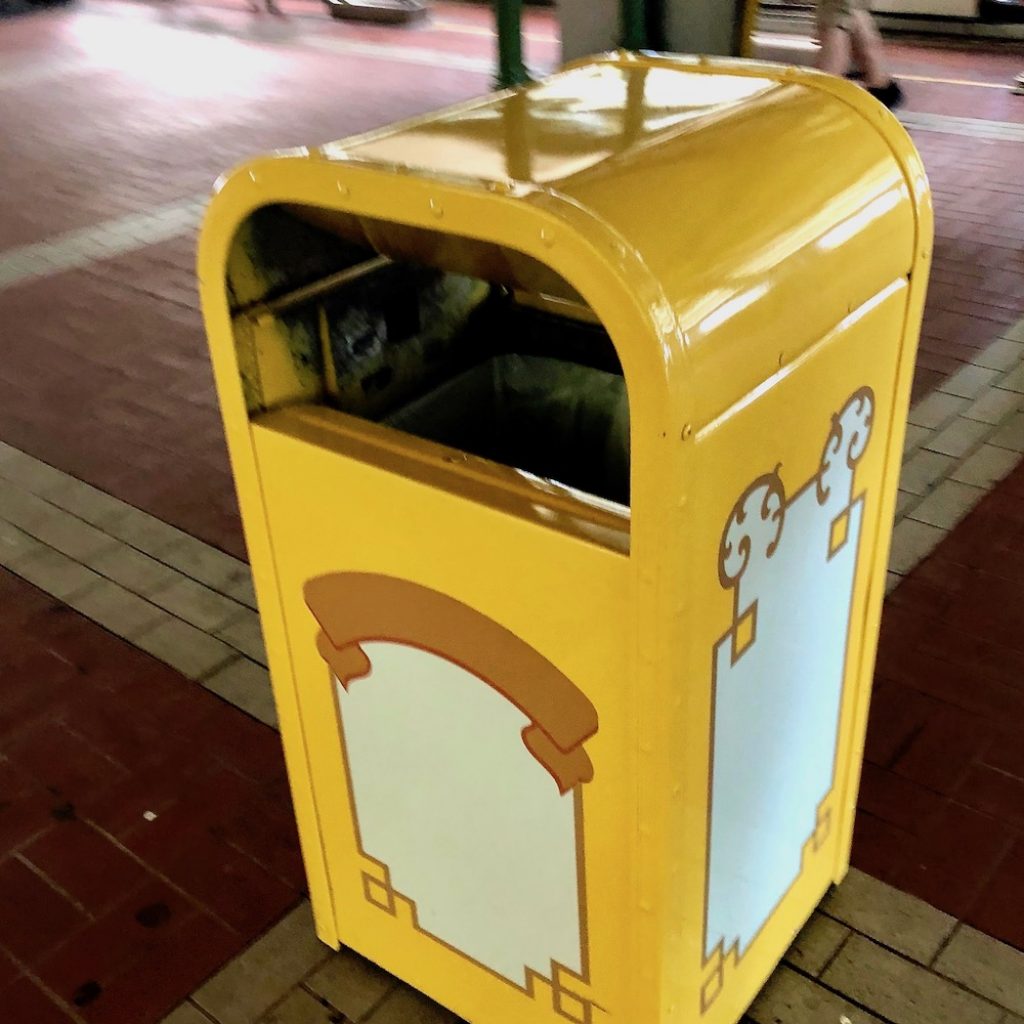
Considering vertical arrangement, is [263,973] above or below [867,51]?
below

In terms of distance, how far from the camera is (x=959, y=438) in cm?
347

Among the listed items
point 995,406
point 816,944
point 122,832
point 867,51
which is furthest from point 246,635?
point 867,51

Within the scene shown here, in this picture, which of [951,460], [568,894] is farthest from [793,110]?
[951,460]

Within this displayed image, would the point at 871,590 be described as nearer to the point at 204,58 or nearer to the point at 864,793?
the point at 864,793

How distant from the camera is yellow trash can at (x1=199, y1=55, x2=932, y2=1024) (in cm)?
113

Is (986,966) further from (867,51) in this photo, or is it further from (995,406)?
(867,51)

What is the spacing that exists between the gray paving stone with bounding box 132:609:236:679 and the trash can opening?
3.90 ft

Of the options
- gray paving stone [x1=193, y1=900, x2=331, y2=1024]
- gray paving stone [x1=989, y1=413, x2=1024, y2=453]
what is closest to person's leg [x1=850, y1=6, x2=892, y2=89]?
gray paving stone [x1=989, y1=413, x2=1024, y2=453]

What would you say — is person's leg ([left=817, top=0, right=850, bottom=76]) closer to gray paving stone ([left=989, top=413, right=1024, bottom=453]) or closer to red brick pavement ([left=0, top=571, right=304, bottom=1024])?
gray paving stone ([left=989, top=413, right=1024, bottom=453])

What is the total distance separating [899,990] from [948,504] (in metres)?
1.65

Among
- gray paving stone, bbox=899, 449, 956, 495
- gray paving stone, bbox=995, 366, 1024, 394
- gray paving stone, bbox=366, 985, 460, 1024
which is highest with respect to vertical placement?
gray paving stone, bbox=366, 985, 460, 1024

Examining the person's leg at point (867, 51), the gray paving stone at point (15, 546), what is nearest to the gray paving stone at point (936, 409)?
the gray paving stone at point (15, 546)

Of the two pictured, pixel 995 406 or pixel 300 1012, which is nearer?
pixel 300 1012

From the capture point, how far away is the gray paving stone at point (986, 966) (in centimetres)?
181
